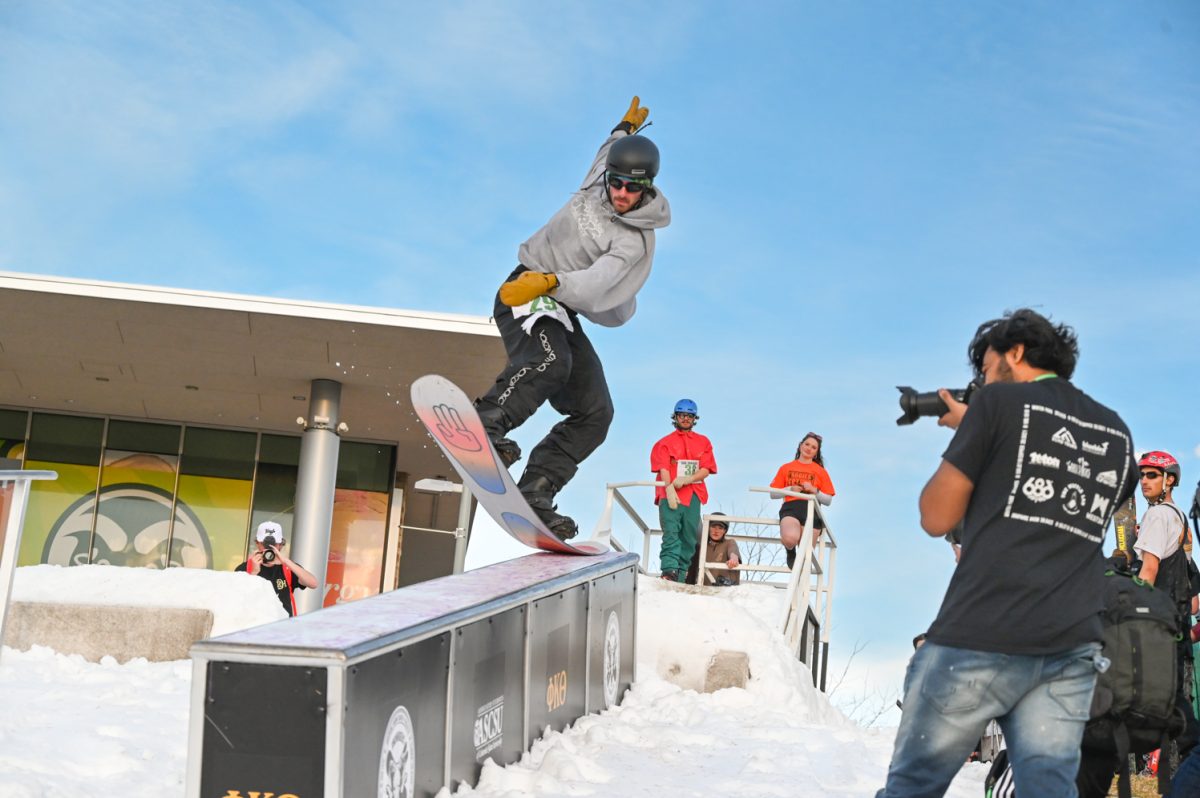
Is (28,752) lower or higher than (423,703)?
lower

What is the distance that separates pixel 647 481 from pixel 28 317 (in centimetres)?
1313

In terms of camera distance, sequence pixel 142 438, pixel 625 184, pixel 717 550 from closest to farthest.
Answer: pixel 625 184 < pixel 717 550 < pixel 142 438

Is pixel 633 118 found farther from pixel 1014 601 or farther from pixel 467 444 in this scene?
pixel 1014 601

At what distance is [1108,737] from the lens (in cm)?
373

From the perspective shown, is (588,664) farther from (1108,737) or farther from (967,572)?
(967,572)

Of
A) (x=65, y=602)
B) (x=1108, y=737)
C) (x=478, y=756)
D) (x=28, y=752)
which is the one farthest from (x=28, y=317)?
(x=1108, y=737)

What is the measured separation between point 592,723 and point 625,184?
2857 mm

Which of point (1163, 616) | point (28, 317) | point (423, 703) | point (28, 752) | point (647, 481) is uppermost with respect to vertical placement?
point (28, 317)

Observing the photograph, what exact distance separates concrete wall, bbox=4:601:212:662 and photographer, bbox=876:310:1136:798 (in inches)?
264

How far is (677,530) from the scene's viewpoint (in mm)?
11031

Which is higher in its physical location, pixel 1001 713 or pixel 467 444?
pixel 467 444

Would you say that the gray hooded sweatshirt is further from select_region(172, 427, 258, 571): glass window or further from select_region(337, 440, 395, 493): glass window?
select_region(337, 440, 395, 493): glass window

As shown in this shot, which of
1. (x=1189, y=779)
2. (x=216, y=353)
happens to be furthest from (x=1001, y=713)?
(x=216, y=353)

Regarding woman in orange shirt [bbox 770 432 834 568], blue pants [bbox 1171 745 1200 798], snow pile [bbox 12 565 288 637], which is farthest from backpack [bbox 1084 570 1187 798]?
woman in orange shirt [bbox 770 432 834 568]
